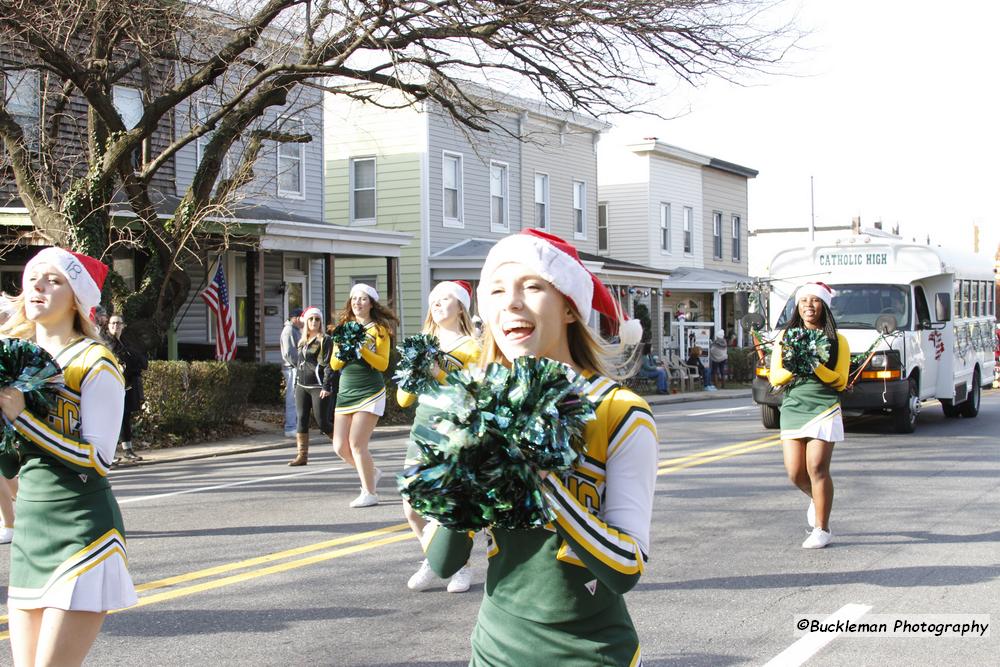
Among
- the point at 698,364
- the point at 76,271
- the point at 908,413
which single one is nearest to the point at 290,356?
the point at 908,413

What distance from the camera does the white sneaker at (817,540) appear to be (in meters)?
7.61

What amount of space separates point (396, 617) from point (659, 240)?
31774 mm

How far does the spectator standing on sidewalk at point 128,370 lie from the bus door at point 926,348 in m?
10.9

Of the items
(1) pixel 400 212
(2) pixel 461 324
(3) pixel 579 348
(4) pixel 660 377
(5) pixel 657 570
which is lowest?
(5) pixel 657 570

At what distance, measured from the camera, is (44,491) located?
3604 millimetres

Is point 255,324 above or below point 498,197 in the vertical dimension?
below

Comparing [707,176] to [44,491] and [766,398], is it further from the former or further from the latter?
[44,491]

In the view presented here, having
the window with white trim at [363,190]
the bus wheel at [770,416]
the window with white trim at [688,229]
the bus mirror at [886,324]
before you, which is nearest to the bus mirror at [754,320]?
the bus mirror at [886,324]

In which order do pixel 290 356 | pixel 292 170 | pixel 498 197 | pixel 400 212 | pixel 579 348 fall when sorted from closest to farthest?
pixel 579 348 < pixel 290 356 < pixel 292 170 < pixel 400 212 < pixel 498 197

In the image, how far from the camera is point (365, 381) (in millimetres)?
8789

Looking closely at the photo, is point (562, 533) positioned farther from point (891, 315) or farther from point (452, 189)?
point (452, 189)

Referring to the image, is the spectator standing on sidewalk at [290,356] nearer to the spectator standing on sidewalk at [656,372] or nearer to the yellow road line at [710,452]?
the yellow road line at [710,452]

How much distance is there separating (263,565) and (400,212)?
20.6 metres

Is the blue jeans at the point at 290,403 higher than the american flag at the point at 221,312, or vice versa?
the american flag at the point at 221,312
